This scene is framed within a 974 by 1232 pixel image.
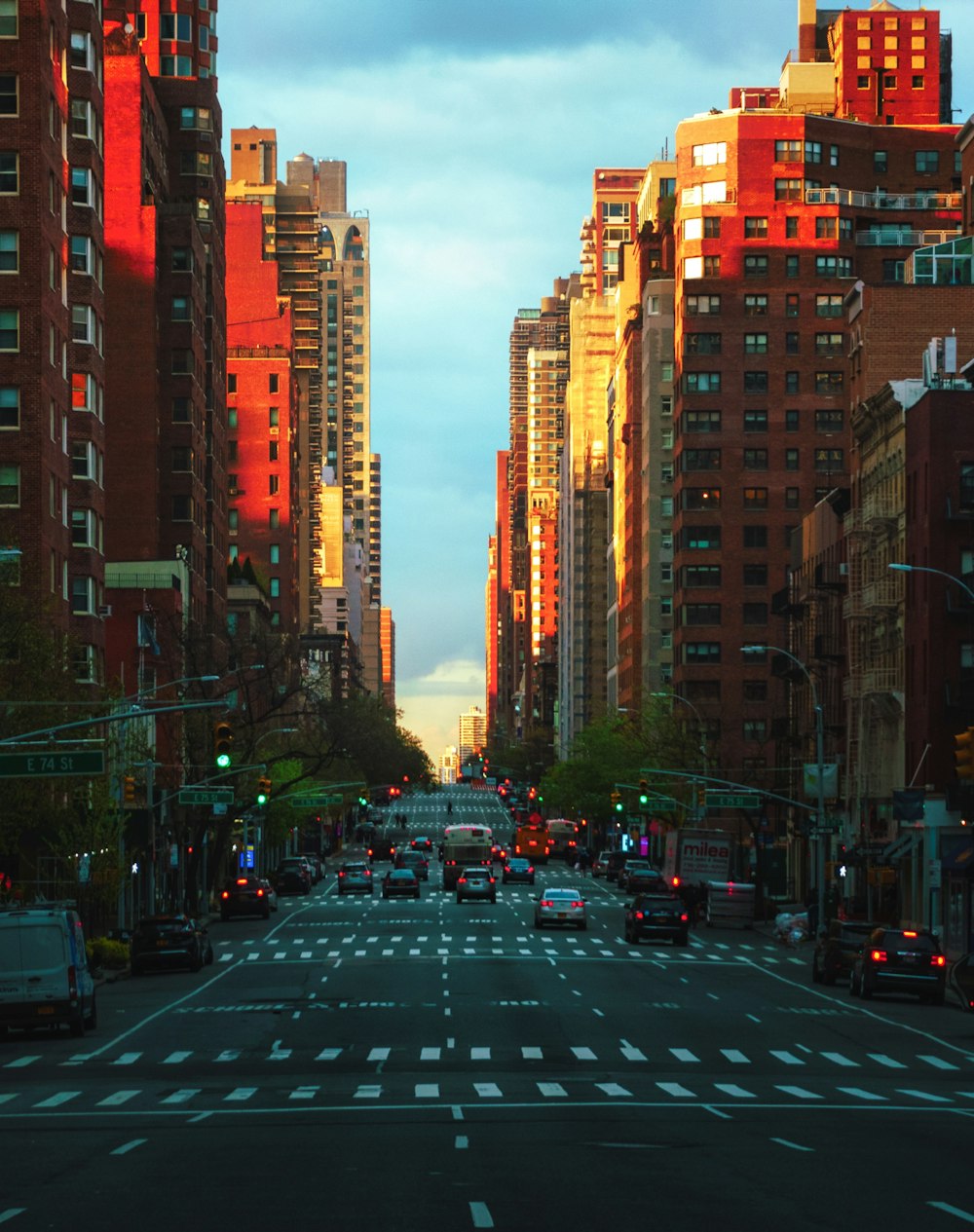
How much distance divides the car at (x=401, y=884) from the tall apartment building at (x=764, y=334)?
127 ft

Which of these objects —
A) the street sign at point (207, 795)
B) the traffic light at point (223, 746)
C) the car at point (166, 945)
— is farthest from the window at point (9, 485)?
the traffic light at point (223, 746)

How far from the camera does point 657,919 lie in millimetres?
73625

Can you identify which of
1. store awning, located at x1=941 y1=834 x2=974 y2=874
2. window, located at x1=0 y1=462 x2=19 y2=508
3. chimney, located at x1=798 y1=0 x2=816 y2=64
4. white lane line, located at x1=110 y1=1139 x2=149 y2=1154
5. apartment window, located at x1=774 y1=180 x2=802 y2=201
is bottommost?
white lane line, located at x1=110 y1=1139 x2=149 y2=1154

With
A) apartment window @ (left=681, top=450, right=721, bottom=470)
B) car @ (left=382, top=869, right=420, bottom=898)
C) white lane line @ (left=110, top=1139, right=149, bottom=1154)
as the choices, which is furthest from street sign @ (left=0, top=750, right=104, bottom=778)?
apartment window @ (left=681, top=450, right=721, bottom=470)

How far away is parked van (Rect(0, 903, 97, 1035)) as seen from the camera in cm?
4084

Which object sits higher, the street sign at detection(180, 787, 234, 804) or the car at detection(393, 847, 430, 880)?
the street sign at detection(180, 787, 234, 804)

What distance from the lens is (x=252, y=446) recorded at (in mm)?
192750

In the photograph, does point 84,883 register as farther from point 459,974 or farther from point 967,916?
point 967,916

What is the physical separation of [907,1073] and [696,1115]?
29.2ft

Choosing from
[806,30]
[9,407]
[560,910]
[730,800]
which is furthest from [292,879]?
[806,30]

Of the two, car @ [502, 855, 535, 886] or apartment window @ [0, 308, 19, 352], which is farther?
car @ [502, 855, 535, 886]

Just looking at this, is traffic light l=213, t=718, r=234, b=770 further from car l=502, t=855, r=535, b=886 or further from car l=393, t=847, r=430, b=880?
car l=393, t=847, r=430, b=880

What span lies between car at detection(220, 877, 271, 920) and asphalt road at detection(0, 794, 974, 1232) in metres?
30.8

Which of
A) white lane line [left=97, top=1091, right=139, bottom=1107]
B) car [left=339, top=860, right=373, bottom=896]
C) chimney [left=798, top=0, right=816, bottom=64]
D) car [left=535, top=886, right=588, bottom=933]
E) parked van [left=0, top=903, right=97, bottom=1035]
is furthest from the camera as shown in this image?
chimney [left=798, top=0, right=816, bottom=64]
